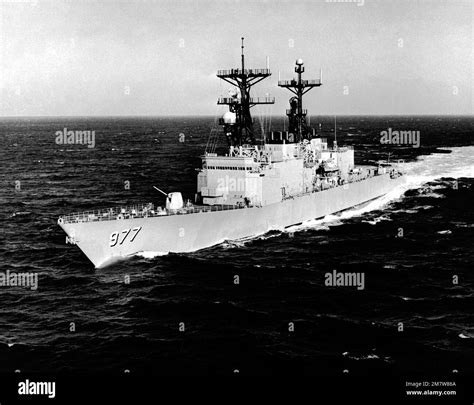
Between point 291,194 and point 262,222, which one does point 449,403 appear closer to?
point 262,222

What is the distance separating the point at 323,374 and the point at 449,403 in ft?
15.8

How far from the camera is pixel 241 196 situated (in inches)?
1421

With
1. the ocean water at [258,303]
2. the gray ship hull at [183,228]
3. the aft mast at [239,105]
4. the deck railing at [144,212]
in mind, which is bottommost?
the ocean water at [258,303]

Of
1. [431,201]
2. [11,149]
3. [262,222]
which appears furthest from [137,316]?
[11,149]

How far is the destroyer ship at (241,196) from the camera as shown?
29.7 meters

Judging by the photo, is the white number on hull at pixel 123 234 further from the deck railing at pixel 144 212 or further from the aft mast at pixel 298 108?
the aft mast at pixel 298 108

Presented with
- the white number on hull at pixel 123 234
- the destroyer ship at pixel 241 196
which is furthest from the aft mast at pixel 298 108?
the white number on hull at pixel 123 234

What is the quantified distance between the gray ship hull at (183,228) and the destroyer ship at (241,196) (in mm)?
53

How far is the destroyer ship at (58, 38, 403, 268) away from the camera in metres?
29.7

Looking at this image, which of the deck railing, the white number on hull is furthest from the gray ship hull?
the deck railing

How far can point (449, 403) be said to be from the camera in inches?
566

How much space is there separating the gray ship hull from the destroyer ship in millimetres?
53

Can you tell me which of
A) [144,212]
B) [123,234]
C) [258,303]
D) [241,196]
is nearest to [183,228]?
[144,212]

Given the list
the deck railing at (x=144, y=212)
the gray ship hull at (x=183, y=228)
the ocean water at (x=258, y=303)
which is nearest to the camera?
the ocean water at (x=258, y=303)
